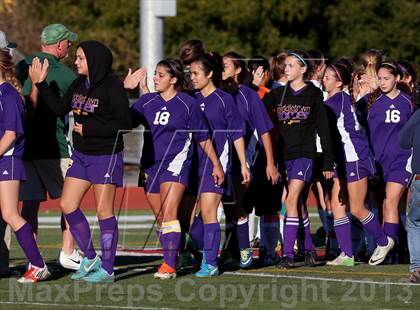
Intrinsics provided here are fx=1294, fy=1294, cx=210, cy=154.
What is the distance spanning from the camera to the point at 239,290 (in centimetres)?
1094

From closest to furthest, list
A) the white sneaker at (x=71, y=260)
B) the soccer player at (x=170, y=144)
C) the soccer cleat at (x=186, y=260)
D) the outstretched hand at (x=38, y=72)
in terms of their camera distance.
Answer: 1. the outstretched hand at (x=38, y=72)
2. the soccer player at (x=170, y=144)
3. the white sneaker at (x=71, y=260)
4. the soccer cleat at (x=186, y=260)

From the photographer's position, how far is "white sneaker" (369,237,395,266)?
1316 cm

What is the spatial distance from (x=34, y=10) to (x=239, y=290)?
84.7 ft

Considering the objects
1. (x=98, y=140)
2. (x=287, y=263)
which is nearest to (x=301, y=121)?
(x=287, y=263)

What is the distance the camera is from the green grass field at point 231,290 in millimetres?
10102

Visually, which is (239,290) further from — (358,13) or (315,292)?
(358,13)

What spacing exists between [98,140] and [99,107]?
11.4 inches

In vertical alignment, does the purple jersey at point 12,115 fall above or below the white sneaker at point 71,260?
above

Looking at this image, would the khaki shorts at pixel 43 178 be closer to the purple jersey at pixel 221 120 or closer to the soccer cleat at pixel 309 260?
the purple jersey at pixel 221 120

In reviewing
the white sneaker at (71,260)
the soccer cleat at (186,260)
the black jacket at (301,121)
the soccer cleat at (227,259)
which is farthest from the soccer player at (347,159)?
the white sneaker at (71,260)

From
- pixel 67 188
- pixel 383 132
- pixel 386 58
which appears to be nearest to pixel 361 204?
pixel 383 132

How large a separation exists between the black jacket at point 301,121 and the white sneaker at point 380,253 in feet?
4.37

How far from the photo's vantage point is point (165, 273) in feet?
38.1

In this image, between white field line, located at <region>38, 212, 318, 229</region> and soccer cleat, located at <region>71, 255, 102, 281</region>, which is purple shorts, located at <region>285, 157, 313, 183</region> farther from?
white field line, located at <region>38, 212, 318, 229</region>
